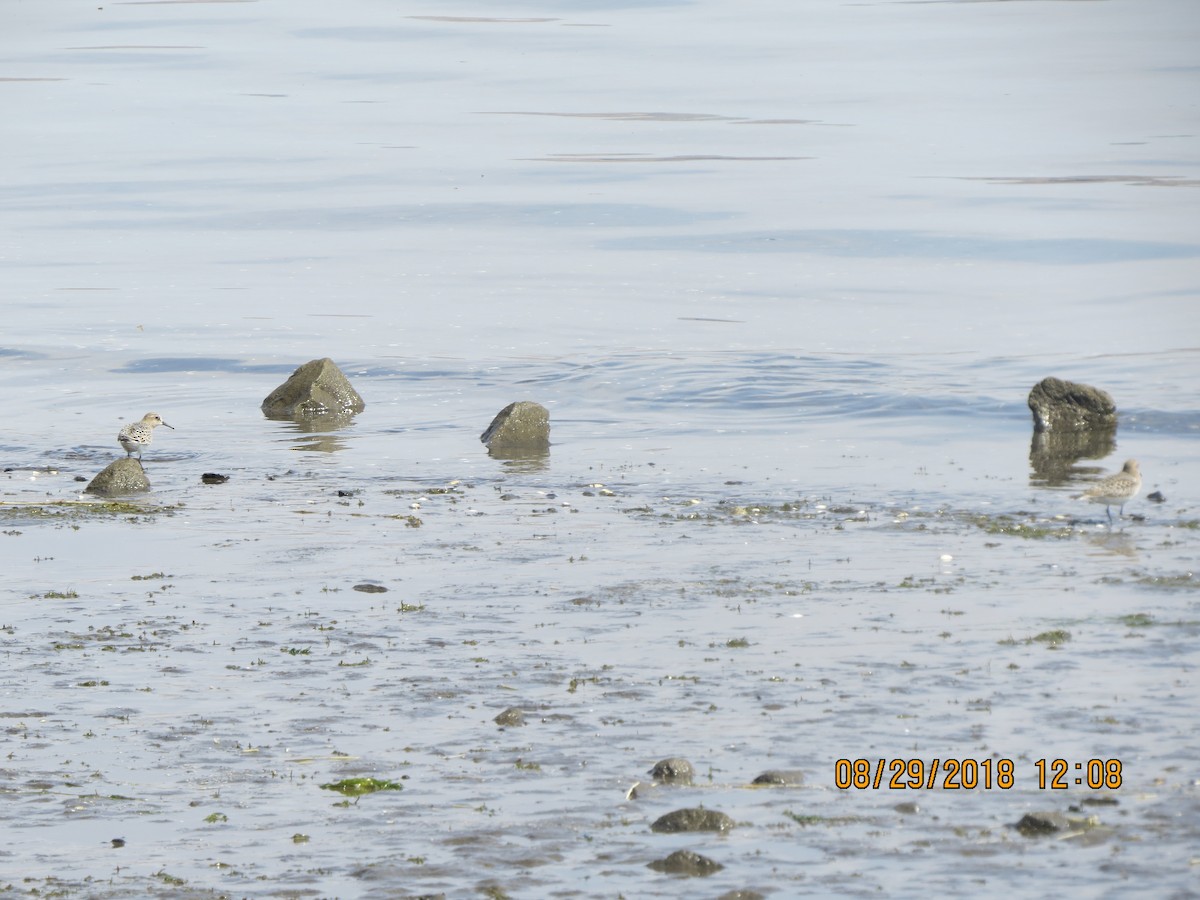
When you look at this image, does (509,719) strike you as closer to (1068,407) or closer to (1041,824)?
(1041,824)

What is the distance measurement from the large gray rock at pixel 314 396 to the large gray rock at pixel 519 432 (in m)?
3.50

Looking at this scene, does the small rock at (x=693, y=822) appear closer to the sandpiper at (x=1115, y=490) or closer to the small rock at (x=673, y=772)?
the small rock at (x=673, y=772)

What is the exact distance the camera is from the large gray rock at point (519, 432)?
21469mm

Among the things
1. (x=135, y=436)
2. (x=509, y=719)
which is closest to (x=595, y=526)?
(x=509, y=719)

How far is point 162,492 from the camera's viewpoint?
61.1 feet

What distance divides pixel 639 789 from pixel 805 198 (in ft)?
129

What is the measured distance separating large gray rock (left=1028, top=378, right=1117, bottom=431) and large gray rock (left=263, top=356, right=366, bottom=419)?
9.16m

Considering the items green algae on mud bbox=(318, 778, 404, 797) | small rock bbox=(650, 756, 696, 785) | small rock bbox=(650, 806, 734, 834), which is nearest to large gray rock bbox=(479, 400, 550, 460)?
green algae on mud bbox=(318, 778, 404, 797)

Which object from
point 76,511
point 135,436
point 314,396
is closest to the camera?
point 76,511

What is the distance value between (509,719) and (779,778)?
6.16 ft

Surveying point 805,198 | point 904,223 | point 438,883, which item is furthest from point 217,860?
point 805,198

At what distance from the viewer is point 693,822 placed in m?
8.72

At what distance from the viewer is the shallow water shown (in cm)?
892

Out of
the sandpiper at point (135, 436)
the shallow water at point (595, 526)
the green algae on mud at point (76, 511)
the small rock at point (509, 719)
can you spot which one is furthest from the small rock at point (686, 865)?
the sandpiper at point (135, 436)
